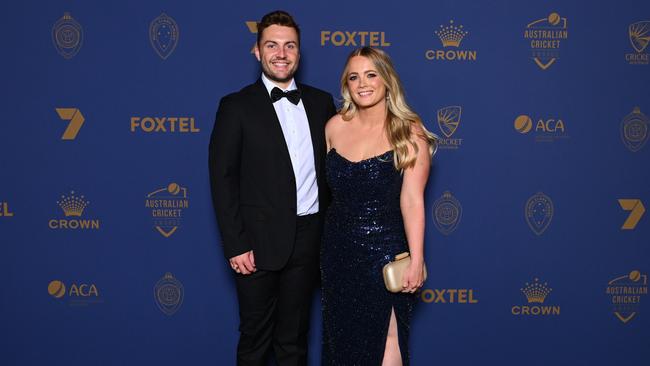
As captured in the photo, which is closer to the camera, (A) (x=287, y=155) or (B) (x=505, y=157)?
(A) (x=287, y=155)

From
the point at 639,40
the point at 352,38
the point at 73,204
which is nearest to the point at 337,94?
the point at 352,38

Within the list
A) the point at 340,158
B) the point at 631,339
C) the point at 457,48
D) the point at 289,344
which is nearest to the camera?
the point at 340,158

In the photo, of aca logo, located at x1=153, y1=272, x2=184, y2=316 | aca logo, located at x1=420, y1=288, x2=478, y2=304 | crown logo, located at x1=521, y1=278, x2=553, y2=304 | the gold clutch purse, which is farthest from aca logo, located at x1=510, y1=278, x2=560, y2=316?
aca logo, located at x1=153, y1=272, x2=184, y2=316

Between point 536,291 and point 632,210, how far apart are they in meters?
0.62

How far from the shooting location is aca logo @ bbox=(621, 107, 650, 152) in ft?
8.55

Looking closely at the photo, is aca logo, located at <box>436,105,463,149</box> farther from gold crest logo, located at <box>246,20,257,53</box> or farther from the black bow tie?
gold crest logo, located at <box>246,20,257,53</box>

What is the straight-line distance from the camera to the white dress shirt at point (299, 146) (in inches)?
81.6

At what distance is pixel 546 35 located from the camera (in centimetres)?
255

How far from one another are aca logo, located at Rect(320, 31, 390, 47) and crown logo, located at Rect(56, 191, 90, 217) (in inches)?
54.1

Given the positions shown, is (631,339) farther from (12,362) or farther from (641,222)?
(12,362)

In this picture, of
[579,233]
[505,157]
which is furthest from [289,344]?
[579,233]

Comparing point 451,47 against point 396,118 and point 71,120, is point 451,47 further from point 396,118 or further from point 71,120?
point 71,120

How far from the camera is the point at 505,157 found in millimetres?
2602

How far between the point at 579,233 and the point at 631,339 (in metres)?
0.63
